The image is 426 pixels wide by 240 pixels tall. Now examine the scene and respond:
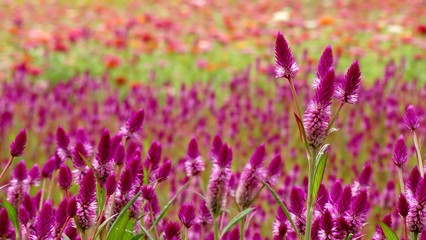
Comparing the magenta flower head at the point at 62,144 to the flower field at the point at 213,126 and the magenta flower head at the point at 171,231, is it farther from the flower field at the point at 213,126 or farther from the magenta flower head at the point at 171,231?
the magenta flower head at the point at 171,231

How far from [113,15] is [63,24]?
0.84m

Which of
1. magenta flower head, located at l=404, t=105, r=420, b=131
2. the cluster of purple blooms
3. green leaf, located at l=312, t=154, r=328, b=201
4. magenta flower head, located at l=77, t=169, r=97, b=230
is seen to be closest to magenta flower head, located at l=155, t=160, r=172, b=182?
the cluster of purple blooms

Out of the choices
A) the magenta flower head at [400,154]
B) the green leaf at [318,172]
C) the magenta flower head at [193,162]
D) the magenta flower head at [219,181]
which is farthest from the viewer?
the magenta flower head at [193,162]

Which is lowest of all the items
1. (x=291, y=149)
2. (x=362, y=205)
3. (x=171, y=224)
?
(x=291, y=149)

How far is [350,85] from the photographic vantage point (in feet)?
5.44

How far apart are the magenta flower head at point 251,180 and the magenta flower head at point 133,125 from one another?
14.1 inches

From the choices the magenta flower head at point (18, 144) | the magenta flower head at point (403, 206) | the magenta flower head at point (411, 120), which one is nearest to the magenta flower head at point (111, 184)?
the magenta flower head at point (18, 144)

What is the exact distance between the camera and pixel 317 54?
875cm

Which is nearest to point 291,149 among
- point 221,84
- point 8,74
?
point 221,84

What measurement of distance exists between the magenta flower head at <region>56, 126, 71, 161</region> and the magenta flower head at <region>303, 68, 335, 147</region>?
2.50ft

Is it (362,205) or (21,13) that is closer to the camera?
(362,205)

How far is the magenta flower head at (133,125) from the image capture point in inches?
77.0

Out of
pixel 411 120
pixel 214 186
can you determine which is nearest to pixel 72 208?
pixel 214 186

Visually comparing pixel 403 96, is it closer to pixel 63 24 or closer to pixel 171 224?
pixel 171 224
